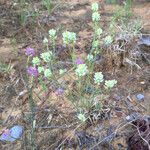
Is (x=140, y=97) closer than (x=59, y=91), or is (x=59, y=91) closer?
(x=59, y=91)

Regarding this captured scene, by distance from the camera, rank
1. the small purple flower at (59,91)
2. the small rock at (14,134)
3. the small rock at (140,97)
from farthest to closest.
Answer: the small rock at (140,97) < the small purple flower at (59,91) < the small rock at (14,134)

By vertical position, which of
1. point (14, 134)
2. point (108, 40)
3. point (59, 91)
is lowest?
point (14, 134)

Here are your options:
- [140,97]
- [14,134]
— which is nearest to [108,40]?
[140,97]

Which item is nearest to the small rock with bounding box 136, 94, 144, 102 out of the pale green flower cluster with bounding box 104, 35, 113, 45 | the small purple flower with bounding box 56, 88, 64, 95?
the pale green flower cluster with bounding box 104, 35, 113, 45

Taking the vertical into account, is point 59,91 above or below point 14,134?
above

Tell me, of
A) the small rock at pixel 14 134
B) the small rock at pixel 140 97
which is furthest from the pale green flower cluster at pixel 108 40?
the small rock at pixel 14 134

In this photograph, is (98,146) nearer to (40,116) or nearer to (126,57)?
(40,116)

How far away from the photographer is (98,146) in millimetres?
2480

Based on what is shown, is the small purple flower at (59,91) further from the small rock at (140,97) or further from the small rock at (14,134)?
the small rock at (140,97)

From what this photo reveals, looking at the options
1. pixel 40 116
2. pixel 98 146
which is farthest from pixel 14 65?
pixel 98 146

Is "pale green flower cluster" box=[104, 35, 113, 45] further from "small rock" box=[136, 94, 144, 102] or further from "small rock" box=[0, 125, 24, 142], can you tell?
"small rock" box=[0, 125, 24, 142]

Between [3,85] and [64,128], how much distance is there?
632mm

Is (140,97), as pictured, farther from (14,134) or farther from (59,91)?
(14,134)

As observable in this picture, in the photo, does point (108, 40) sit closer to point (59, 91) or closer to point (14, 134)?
point (59, 91)
